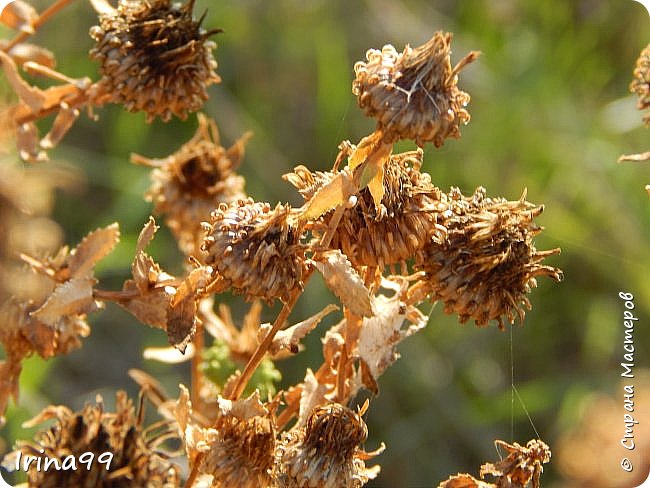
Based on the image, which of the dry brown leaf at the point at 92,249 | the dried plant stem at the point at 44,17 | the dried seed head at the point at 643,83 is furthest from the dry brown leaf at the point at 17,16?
the dried seed head at the point at 643,83

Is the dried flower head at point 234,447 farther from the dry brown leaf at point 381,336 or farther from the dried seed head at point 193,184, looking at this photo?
the dried seed head at point 193,184

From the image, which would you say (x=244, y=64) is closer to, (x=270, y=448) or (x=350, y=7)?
(x=350, y=7)

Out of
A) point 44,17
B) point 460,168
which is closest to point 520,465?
point 44,17

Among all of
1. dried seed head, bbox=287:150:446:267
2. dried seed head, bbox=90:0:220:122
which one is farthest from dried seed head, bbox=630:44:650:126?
dried seed head, bbox=90:0:220:122

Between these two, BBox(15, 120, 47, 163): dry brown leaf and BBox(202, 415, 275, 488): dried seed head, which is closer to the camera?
BBox(202, 415, 275, 488): dried seed head

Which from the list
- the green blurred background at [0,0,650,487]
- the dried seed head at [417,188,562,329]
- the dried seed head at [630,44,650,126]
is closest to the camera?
the dried seed head at [417,188,562,329]

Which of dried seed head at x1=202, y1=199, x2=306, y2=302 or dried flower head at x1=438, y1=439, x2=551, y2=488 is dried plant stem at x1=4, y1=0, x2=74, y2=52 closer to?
dried seed head at x1=202, y1=199, x2=306, y2=302
